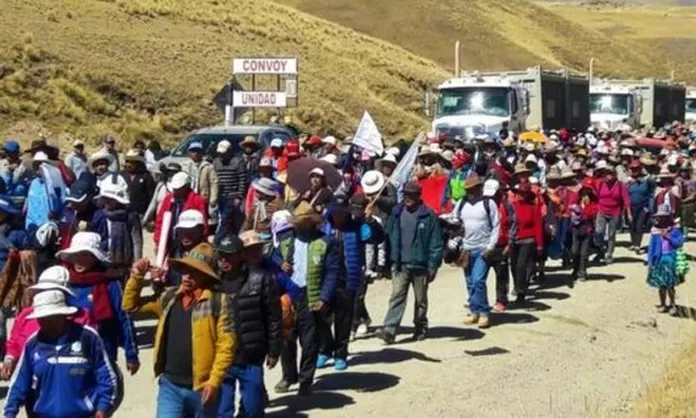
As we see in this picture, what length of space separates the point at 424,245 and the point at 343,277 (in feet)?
7.12

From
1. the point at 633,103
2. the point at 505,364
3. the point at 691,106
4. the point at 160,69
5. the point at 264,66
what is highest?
the point at 160,69

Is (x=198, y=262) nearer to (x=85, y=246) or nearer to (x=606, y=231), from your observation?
(x=85, y=246)

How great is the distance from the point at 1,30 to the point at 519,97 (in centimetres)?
1754

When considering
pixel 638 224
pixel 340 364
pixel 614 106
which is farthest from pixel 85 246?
pixel 614 106

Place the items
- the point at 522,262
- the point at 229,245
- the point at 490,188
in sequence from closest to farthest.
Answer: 1. the point at 229,245
2. the point at 490,188
3. the point at 522,262

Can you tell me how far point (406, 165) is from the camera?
15.2 meters

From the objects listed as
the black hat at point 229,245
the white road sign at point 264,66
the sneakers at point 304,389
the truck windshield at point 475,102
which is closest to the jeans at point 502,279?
the sneakers at point 304,389

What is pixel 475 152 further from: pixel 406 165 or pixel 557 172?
pixel 406 165

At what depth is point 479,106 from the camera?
101 ft

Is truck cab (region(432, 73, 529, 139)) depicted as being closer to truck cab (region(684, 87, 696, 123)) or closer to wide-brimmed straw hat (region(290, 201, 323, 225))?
wide-brimmed straw hat (region(290, 201, 323, 225))

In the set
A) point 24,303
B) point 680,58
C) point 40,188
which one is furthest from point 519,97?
point 680,58

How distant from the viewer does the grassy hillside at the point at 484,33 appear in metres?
99.8

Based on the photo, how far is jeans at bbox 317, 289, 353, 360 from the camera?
10789 mm

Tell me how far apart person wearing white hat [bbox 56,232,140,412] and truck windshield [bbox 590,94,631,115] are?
127 ft
